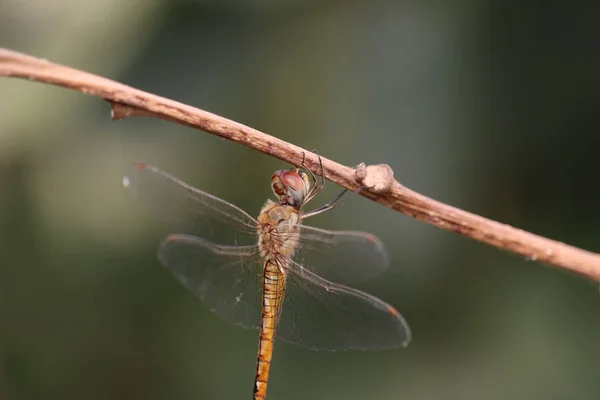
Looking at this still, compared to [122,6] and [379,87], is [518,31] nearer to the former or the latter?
[379,87]

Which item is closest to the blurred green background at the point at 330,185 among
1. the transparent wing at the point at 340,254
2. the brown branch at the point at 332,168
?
the transparent wing at the point at 340,254

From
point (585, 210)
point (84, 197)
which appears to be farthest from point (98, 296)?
point (585, 210)

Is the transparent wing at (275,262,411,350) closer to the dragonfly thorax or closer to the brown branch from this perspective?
the dragonfly thorax

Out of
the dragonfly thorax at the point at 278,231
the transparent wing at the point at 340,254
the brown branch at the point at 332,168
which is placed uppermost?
the transparent wing at the point at 340,254

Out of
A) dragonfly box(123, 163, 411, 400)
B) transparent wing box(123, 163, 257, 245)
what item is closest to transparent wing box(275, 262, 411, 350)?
dragonfly box(123, 163, 411, 400)

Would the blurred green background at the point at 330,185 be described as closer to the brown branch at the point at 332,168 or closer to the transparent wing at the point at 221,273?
the transparent wing at the point at 221,273

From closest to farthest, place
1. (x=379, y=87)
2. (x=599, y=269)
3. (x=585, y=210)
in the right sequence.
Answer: (x=599, y=269) → (x=585, y=210) → (x=379, y=87)

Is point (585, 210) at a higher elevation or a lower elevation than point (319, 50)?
lower
